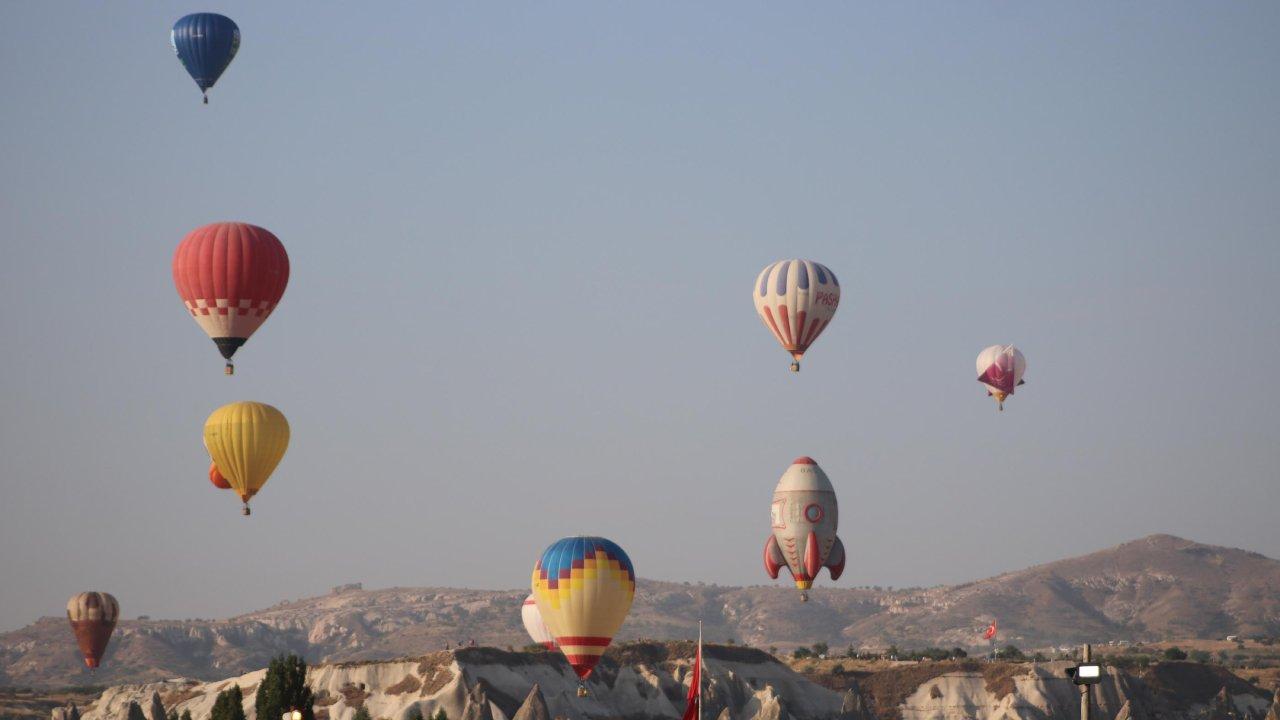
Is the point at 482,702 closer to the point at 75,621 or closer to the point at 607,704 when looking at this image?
the point at 607,704

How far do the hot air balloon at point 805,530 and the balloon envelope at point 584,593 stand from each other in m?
9.64

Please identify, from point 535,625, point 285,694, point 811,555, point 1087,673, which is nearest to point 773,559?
point 811,555

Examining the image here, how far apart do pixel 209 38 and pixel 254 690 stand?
6880cm

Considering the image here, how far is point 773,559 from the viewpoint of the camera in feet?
345

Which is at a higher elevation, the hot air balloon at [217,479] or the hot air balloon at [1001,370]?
the hot air balloon at [1001,370]

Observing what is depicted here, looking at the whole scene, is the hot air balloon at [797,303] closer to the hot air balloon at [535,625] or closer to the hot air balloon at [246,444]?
the hot air balloon at [246,444]

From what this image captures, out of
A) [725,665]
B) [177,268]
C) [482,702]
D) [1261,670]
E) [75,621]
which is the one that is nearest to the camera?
[177,268]

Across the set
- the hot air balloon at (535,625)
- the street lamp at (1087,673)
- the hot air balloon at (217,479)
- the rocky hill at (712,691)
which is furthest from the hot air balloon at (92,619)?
the street lamp at (1087,673)

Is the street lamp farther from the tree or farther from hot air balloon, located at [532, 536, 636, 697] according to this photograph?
the tree

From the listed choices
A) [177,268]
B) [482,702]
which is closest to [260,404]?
[177,268]

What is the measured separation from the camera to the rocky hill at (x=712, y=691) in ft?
484

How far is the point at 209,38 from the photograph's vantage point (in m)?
96.8

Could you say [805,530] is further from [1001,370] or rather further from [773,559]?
[1001,370]

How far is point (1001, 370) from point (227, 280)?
206ft
